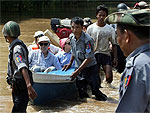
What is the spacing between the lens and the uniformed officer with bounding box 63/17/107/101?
18.4 feet

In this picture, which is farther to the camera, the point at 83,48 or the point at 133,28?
the point at 83,48

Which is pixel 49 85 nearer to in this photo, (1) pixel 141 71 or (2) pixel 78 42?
(2) pixel 78 42

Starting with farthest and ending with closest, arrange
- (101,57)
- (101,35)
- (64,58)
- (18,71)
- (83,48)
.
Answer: (64,58) → (101,57) → (101,35) → (83,48) → (18,71)

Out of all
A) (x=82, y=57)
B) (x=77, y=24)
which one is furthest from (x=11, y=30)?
(x=82, y=57)

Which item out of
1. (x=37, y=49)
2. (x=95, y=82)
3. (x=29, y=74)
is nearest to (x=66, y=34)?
(x=37, y=49)

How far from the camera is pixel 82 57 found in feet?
18.9

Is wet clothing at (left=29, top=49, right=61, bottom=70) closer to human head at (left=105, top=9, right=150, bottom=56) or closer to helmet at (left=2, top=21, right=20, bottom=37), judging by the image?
helmet at (left=2, top=21, right=20, bottom=37)

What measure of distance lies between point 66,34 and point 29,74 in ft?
17.0

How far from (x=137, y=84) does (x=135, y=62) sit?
12cm

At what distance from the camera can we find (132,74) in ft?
5.88

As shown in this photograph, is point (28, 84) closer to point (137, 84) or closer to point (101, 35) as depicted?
point (137, 84)

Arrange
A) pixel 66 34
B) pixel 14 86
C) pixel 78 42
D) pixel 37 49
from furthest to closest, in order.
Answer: pixel 66 34, pixel 37 49, pixel 78 42, pixel 14 86

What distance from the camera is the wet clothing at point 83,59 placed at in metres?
5.68

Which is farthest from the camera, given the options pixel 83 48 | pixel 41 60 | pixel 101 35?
pixel 101 35
